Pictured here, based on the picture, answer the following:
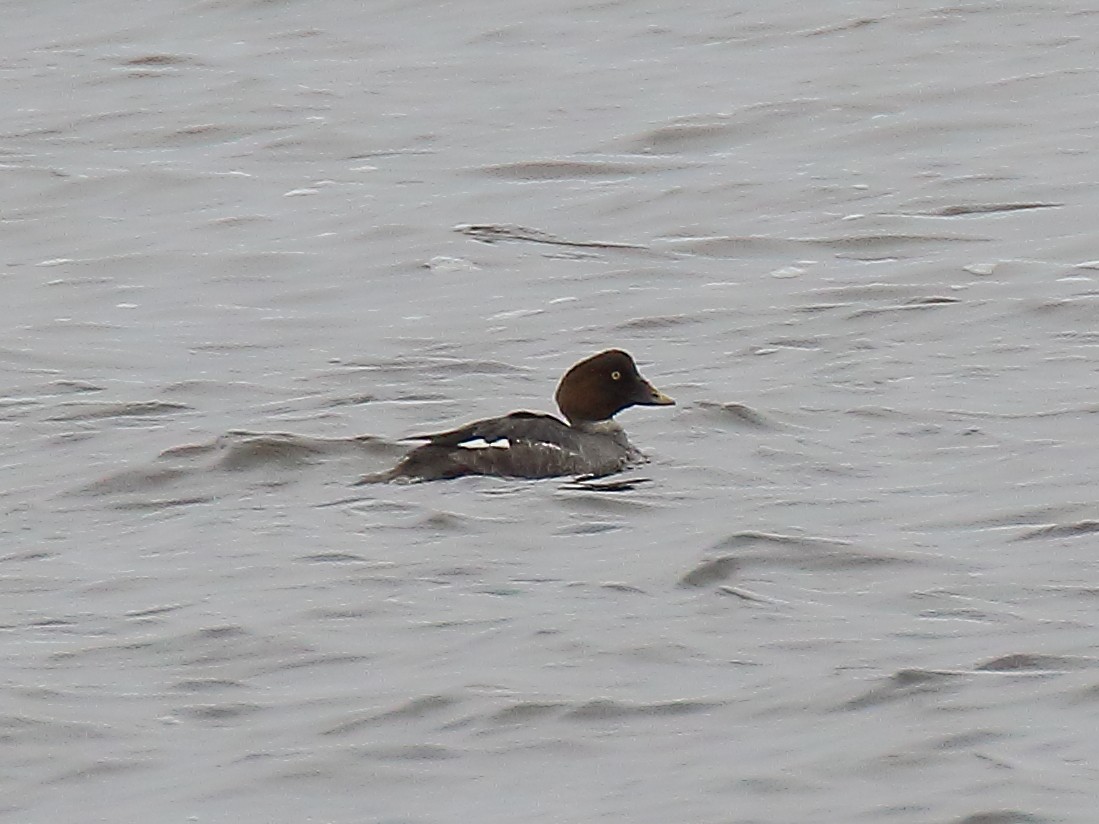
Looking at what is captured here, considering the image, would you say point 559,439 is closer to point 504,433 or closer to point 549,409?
point 504,433

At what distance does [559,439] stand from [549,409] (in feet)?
3.99

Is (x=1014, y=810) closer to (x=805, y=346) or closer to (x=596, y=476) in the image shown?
(x=596, y=476)

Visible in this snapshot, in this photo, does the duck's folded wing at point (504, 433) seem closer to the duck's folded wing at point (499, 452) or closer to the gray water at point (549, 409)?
the duck's folded wing at point (499, 452)

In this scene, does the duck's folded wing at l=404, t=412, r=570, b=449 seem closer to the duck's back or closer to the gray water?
the duck's back

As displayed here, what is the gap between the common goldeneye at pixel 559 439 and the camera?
32.0 feet

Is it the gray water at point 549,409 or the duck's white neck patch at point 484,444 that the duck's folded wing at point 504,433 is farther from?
the gray water at point 549,409

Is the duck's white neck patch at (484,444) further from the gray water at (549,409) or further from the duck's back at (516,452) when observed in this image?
the gray water at (549,409)

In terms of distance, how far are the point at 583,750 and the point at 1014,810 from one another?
1105 mm

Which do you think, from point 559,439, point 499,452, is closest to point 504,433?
point 499,452

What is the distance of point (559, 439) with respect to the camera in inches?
399

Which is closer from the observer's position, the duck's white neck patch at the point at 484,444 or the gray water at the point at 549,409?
the gray water at the point at 549,409

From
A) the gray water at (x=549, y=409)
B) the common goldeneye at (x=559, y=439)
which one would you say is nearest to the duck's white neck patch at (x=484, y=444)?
the common goldeneye at (x=559, y=439)

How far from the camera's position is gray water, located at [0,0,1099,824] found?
691 cm

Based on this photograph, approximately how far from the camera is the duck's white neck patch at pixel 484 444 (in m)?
9.77
